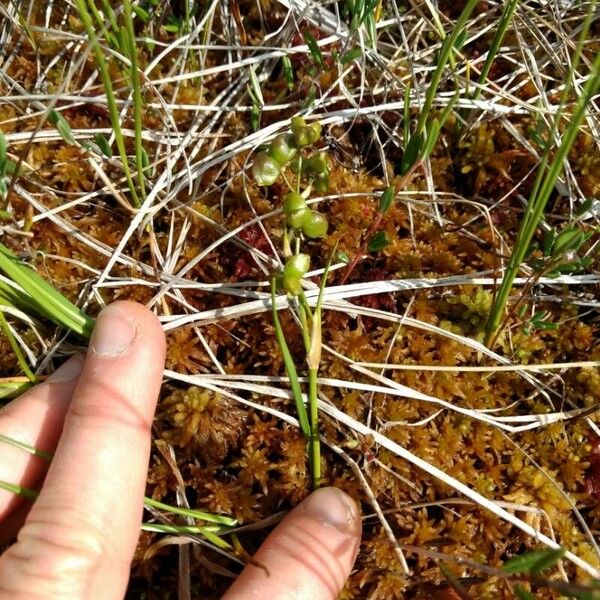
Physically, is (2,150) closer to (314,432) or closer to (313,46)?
(313,46)

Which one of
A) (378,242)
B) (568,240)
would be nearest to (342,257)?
(378,242)

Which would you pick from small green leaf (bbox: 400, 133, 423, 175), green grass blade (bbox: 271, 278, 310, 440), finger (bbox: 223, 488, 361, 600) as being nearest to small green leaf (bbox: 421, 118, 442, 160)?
small green leaf (bbox: 400, 133, 423, 175)

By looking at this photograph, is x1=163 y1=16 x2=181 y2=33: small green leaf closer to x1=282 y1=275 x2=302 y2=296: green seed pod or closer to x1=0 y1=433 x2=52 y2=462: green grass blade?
x1=282 y1=275 x2=302 y2=296: green seed pod

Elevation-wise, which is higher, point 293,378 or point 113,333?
point 113,333

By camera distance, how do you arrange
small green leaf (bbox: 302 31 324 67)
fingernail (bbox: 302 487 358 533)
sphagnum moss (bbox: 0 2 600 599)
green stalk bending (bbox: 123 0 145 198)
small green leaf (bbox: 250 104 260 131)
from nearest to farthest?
1. green stalk bending (bbox: 123 0 145 198)
2. fingernail (bbox: 302 487 358 533)
3. sphagnum moss (bbox: 0 2 600 599)
4. small green leaf (bbox: 302 31 324 67)
5. small green leaf (bbox: 250 104 260 131)

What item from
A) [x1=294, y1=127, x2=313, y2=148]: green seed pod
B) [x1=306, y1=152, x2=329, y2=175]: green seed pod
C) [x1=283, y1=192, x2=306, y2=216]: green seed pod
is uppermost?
[x1=294, y1=127, x2=313, y2=148]: green seed pod

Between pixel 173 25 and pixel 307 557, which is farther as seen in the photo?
pixel 173 25

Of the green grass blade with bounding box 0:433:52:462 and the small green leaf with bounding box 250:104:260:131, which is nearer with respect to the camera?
the green grass blade with bounding box 0:433:52:462

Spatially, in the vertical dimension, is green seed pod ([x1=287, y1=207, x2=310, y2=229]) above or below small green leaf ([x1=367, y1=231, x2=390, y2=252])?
above

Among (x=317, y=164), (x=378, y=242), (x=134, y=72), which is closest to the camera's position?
(x=134, y=72)
